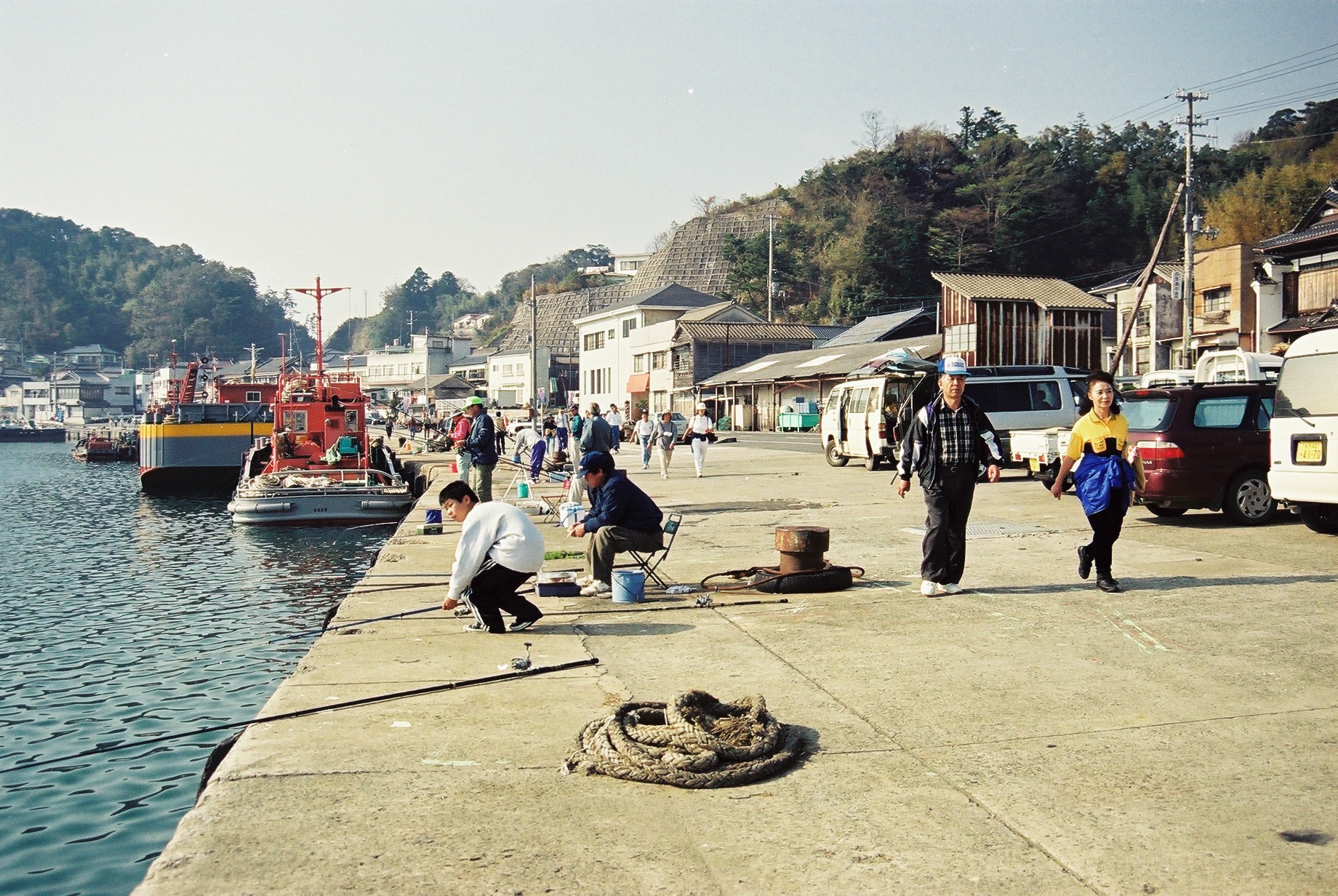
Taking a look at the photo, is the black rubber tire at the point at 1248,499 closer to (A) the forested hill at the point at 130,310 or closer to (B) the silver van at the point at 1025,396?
(B) the silver van at the point at 1025,396

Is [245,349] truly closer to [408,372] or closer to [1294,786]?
[408,372]

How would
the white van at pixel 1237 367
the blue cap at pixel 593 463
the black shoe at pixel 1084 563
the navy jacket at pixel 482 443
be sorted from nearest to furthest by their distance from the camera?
the black shoe at pixel 1084 563 < the blue cap at pixel 593 463 < the navy jacket at pixel 482 443 < the white van at pixel 1237 367

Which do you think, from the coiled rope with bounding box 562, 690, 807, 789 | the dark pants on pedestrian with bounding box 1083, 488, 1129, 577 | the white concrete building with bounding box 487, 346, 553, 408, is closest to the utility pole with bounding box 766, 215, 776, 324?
the white concrete building with bounding box 487, 346, 553, 408

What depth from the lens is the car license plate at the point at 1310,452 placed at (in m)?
10.2

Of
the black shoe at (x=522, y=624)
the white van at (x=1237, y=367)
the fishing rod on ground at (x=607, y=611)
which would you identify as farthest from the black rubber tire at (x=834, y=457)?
the black shoe at (x=522, y=624)

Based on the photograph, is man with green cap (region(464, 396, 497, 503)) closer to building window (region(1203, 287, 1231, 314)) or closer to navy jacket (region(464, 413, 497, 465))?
navy jacket (region(464, 413, 497, 465))

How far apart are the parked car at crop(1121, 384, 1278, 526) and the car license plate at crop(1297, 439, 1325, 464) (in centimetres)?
171

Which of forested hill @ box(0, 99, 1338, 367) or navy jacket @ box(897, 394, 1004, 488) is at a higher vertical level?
forested hill @ box(0, 99, 1338, 367)

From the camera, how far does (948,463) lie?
27.0 feet

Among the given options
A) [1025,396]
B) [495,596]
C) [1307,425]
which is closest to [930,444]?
[495,596]

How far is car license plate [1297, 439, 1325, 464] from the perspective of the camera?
1018 centimetres

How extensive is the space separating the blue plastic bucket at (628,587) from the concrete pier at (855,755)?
16 centimetres

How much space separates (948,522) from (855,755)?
3.92m

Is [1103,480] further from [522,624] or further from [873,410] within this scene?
[873,410]
